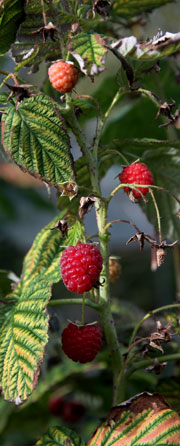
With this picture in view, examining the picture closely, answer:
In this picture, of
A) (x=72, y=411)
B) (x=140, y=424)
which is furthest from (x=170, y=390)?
(x=72, y=411)

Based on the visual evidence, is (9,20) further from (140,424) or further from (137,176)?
(140,424)

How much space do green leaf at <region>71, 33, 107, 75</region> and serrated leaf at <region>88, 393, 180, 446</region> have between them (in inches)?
13.8

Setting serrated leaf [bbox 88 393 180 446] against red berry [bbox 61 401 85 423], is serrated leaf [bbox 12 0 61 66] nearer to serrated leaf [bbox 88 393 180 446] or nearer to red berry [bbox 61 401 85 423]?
serrated leaf [bbox 88 393 180 446]

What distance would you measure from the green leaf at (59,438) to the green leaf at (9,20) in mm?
439

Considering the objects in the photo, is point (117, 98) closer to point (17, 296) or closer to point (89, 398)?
point (17, 296)

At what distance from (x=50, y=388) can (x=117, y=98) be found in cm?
74

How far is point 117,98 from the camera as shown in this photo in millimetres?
699

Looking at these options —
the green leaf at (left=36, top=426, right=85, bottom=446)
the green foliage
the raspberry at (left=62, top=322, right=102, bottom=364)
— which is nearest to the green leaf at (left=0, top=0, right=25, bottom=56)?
the green foliage

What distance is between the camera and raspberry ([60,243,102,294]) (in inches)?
24.5

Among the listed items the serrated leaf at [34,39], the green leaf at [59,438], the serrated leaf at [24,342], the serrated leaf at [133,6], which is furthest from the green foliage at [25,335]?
the serrated leaf at [133,6]

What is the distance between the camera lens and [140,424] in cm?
63

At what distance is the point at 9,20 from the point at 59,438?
47 cm

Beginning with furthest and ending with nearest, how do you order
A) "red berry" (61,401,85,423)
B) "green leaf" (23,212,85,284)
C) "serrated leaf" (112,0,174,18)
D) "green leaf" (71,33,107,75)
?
1. "red berry" (61,401,85,423)
2. "serrated leaf" (112,0,174,18)
3. "green leaf" (23,212,85,284)
4. "green leaf" (71,33,107,75)

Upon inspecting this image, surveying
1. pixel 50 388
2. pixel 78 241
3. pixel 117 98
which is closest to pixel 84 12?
pixel 117 98
